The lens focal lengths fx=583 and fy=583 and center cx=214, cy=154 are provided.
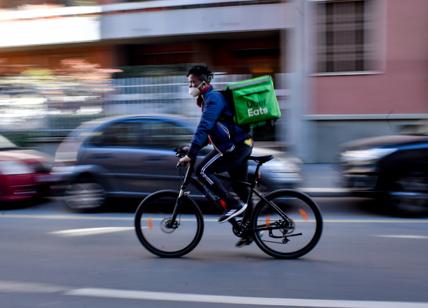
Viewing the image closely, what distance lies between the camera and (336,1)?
44.5 ft

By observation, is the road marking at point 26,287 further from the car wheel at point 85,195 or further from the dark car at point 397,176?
the dark car at point 397,176

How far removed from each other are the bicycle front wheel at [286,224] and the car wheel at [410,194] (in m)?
2.67

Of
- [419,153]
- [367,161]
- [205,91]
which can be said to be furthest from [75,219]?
[419,153]

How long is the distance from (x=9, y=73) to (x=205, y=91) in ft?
36.2

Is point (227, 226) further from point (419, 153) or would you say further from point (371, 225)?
point (419, 153)

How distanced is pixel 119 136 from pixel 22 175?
5.74 ft

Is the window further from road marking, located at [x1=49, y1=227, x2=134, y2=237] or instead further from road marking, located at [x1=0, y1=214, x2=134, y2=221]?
road marking, located at [x1=49, y1=227, x2=134, y2=237]

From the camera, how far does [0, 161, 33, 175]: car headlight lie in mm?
8844

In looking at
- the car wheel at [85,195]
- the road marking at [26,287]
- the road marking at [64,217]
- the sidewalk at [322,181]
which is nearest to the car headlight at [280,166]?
the sidewalk at [322,181]

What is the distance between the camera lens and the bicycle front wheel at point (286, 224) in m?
5.40

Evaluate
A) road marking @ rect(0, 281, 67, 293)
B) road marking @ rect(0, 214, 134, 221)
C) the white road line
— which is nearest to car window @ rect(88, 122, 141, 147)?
road marking @ rect(0, 214, 134, 221)

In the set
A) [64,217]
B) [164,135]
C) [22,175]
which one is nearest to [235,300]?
[164,135]

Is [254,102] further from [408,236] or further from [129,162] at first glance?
[129,162]

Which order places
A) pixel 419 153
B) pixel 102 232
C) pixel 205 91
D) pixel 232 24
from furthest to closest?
pixel 232 24 < pixel 419 153 < pixel 102 232 < pixel 205 91
